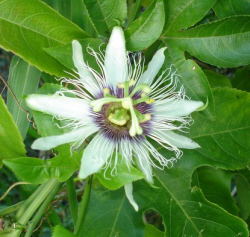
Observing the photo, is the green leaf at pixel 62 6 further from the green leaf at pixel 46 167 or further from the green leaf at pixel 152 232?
the green leaf at pixel 152 232

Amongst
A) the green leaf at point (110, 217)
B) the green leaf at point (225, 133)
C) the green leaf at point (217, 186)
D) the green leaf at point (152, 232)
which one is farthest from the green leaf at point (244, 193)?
the green leaf at point (110, 217)

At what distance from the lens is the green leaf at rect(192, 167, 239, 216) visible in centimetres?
147

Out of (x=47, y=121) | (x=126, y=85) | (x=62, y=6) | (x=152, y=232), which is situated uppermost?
(x=62, y=6)

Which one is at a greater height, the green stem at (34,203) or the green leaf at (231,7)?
the green leaf at (231,7)

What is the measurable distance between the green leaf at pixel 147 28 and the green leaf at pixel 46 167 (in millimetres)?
348

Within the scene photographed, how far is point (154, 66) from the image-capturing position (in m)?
1.19

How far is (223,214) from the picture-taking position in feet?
4.14

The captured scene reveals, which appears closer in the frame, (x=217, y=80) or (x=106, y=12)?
(x=106, y=12)

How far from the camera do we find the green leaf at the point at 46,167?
1046 mm

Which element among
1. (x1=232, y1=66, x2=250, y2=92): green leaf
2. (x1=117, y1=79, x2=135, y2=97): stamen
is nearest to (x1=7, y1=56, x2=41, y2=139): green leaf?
(x1=117, y1=79, x2=135, y2=97): stamen

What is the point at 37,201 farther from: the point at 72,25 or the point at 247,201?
the point at 247,201

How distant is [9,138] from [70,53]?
0.30m

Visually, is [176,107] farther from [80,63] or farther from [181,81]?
[80,63]

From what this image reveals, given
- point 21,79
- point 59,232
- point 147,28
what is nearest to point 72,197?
point 59,232
